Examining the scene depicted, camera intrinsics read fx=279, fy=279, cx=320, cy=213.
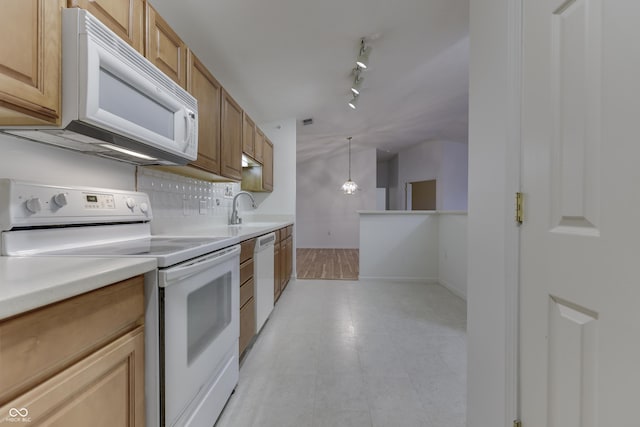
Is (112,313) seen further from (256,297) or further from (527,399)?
(256,297)

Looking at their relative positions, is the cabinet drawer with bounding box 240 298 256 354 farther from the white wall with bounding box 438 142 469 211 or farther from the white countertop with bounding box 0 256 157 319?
the white wall with bounding box 438 142 469 211

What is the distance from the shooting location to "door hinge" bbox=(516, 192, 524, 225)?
933mm

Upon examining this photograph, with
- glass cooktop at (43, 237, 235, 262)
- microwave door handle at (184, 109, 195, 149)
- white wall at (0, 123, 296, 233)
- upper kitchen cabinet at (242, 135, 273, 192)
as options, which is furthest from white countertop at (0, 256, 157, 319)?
upper kitchen cabinet at (242, 135, 273, 192)

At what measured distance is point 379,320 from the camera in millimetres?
2744

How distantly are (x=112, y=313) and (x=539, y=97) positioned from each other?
1413 millimetres

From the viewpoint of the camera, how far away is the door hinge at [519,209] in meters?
0.93

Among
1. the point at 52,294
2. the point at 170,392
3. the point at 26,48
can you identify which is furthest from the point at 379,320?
the point at 26,48

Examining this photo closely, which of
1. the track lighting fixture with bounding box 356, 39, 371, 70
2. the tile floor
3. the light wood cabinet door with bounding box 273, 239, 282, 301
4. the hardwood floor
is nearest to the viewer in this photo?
the tile floor

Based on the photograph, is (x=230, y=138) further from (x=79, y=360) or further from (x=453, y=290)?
(x=453, y=290)

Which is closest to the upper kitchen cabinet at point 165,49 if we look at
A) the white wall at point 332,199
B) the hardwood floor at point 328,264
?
the hardwood floor at point 328,264

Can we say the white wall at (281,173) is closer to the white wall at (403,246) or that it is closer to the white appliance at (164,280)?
the white wall at (403,246)

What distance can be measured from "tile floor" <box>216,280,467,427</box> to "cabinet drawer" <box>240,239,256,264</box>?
2.43 ft

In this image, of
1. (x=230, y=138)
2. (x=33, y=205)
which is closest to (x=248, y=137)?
(x=230, y=138)

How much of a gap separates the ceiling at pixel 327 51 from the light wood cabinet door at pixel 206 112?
1.58 feet
